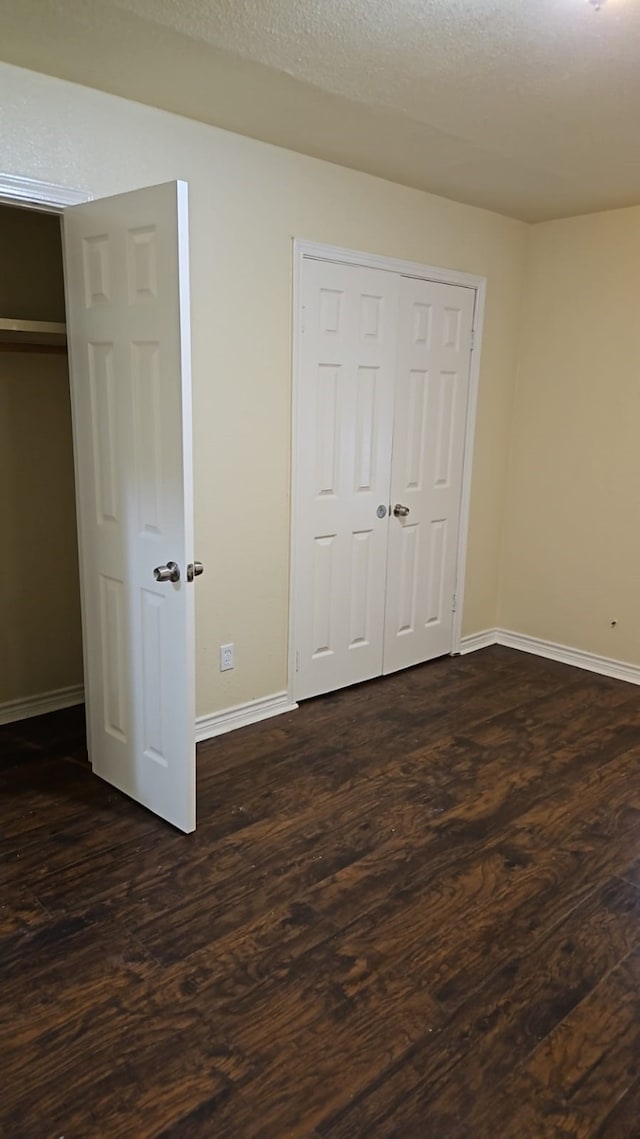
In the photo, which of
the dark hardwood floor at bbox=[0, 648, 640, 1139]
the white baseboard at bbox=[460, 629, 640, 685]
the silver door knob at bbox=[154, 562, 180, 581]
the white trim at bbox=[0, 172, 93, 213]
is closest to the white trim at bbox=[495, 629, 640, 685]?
the white baseboard at bbox=[460, 629, 640, 685]

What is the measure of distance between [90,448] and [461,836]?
Result: 6.23ft

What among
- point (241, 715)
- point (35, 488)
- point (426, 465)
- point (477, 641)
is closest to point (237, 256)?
point (35, 488)

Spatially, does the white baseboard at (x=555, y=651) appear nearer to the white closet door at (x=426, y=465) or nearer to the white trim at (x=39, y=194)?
the white closet door at (x=426, y=465)

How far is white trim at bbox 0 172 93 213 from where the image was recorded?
7.61 ft

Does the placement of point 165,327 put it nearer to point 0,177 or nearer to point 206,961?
point 0,177

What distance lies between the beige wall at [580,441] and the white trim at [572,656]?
0.04 meters

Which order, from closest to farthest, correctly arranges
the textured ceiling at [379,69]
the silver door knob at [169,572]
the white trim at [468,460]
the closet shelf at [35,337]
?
the textured ceiling at [379,69] → the silver door knob at [169,572] → the closet shelf at [35,337] → the white trim at [468,460]

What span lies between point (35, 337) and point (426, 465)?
79.7 inches

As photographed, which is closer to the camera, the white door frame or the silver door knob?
the silver door knob

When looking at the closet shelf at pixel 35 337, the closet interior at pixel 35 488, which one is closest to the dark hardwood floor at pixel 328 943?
the closet interior at pixel 35 488

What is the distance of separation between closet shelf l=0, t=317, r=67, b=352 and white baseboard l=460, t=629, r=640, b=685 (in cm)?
279

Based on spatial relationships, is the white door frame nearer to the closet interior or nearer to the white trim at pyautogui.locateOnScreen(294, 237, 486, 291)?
the white trim at pyautogui.locateOnScreen(294, 237, 486, 291)

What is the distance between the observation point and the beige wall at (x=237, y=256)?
8.02ft

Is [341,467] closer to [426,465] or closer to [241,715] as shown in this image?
[426,465]
